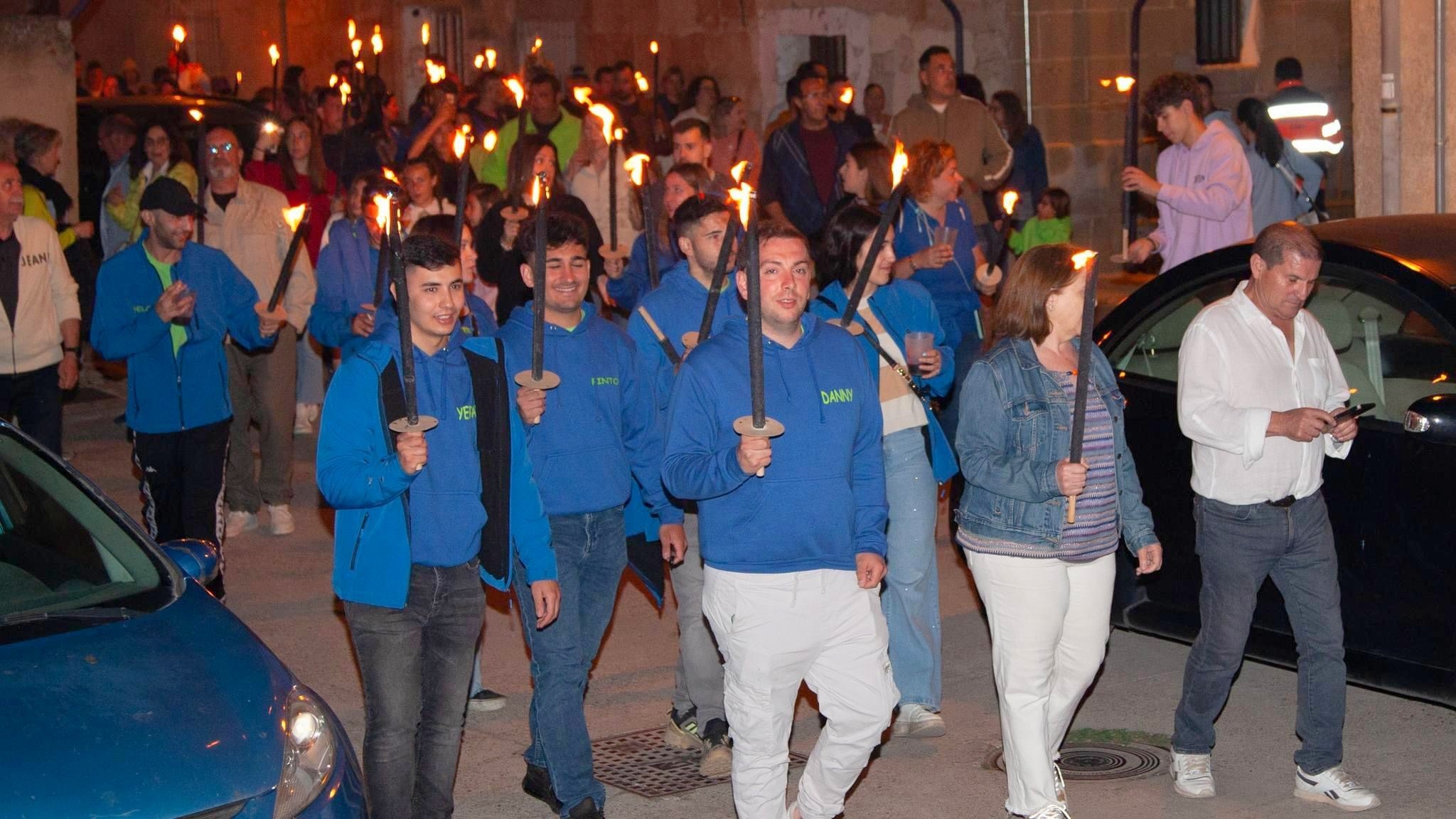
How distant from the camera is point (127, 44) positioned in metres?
30.6

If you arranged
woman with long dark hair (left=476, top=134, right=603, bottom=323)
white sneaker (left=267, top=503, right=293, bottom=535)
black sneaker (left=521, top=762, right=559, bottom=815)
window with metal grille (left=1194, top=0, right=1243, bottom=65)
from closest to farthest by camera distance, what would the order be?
1. black sneaker (left=521, top=762, right=559, bottom=815)
2. woman with long dark hair (left=476, top=134, right=603, bottom=323)
3. white sneaker (left=267, top=503, right=293, bottom=535)
4. window with metal grille (left=1194, top=0, right=1243, bottom=65)

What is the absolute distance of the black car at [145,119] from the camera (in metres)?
16.8

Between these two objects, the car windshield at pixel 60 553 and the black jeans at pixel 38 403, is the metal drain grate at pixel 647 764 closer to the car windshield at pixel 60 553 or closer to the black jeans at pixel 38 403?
the car windshield at pixel 60 553

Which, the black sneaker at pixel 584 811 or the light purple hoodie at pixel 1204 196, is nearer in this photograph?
the black sneaker at pixel 584 811

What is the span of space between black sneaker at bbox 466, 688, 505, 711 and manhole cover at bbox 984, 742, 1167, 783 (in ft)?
6.47

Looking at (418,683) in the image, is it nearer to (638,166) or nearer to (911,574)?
(911,574)

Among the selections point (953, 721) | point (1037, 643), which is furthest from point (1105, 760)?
point (1037, 643)

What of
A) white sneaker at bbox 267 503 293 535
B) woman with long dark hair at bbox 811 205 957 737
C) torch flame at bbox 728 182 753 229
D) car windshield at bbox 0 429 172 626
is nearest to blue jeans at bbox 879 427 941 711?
woman with long dark hair at bbox 811 205 957 737

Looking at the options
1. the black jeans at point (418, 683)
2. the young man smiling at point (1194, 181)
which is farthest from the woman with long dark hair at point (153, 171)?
the black jeans at point (418, 683)

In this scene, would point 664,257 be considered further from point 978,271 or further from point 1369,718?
point 1369,718

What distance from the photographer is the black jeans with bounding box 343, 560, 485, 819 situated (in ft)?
16.4

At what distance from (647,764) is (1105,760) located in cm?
161

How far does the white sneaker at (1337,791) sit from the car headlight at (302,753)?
10.3 feet

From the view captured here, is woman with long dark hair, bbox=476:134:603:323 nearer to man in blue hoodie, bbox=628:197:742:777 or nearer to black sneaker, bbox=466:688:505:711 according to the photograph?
man in blue hoodie, bbox=628:197:742:777
